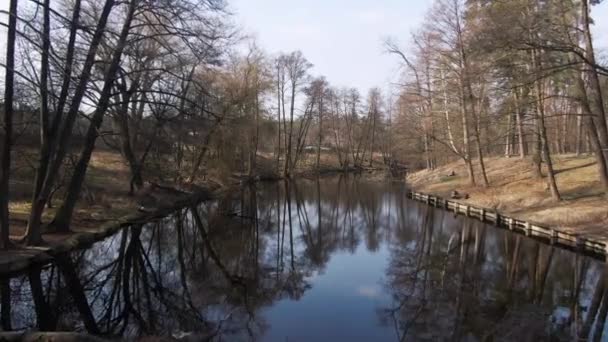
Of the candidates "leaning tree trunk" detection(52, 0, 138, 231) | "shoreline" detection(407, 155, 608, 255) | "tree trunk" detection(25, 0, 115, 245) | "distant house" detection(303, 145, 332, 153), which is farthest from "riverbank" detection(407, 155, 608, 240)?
"distant house" detection(303, 145, 332, 153)

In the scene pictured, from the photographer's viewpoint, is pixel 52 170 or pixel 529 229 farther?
pixel 529 229

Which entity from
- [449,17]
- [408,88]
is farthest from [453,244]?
[408,88]

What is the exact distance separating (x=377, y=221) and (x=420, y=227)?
3.23m

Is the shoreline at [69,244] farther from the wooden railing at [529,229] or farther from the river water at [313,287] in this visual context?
the wooden railing at [529,229]

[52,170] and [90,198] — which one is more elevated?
[52,170]

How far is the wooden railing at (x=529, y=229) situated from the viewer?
1497 cm

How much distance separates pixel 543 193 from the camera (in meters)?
21.3

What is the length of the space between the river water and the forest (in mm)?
3019

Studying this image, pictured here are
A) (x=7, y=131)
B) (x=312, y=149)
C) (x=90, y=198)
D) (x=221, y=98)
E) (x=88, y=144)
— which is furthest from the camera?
(x=312, y=149)

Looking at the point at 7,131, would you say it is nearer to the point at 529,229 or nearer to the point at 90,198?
the point at 90,198

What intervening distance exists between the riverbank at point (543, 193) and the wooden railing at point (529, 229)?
23cm

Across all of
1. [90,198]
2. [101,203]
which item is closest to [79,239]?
[90,198]

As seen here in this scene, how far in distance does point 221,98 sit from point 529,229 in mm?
18305

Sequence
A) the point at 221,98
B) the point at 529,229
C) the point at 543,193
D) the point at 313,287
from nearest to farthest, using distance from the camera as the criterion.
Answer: the point at 313,287
the point at 529,229
the point at 543,193
the point at 221,98
